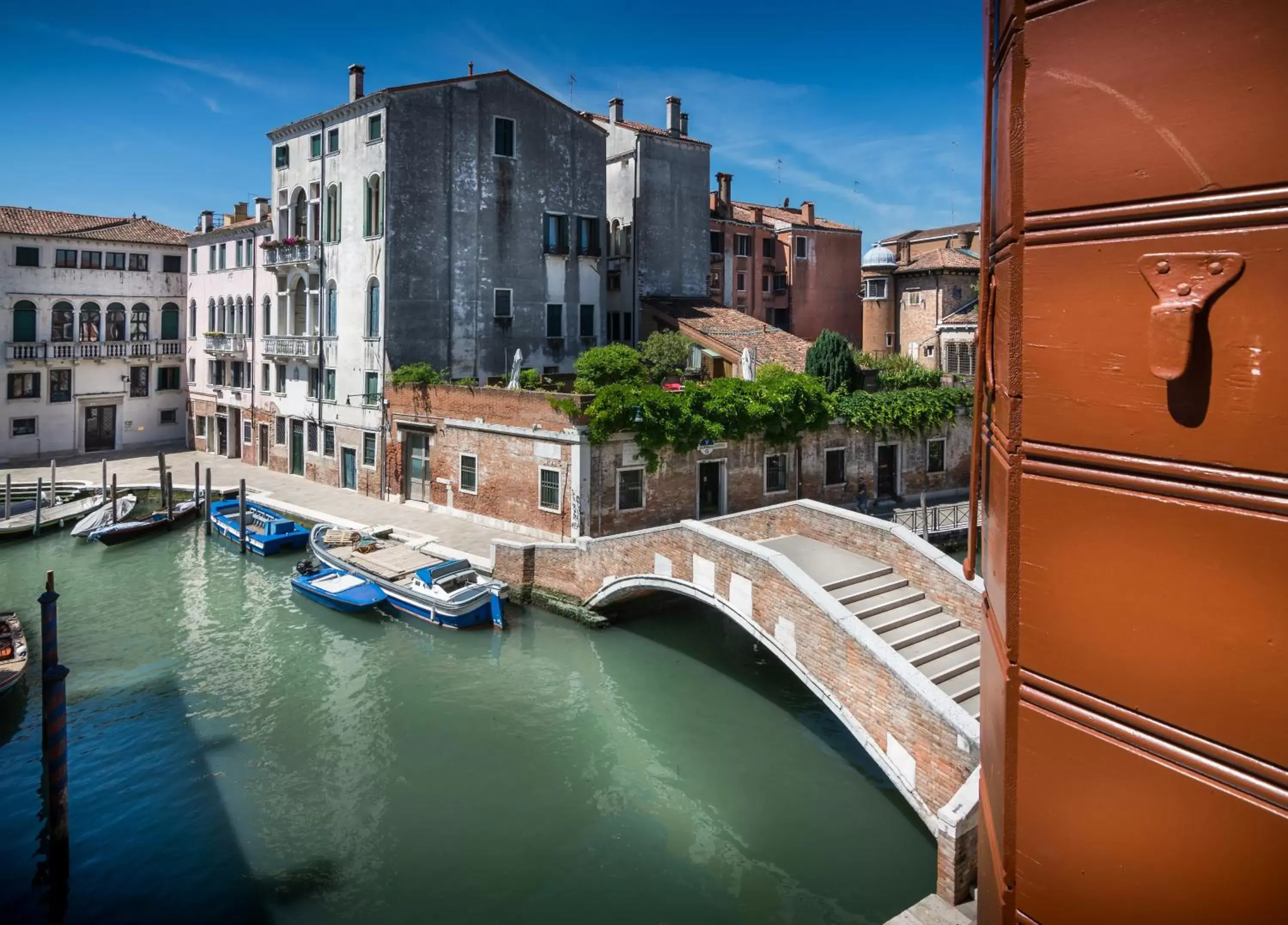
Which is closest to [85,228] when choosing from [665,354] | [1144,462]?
[665,354]

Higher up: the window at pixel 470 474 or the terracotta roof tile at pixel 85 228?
the terracotta roof tile at pixel 85 228

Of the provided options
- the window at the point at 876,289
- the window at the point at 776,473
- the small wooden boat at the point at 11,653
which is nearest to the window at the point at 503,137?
the window at the point at 776,473

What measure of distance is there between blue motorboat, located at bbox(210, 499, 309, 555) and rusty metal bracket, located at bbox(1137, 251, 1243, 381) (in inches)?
831

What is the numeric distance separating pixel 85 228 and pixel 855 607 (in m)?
35.7

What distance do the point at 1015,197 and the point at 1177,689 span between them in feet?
4.35

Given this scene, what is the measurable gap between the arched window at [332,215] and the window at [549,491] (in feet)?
38.4

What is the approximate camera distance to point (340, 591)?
16344 millimetres

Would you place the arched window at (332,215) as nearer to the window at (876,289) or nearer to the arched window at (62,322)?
the arched window at (62,322)

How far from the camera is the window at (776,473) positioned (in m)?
20.8

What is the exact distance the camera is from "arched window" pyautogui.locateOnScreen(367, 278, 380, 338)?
23406 millimetres

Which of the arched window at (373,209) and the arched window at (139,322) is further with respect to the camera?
the arched window at (139,322)

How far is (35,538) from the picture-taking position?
883 inches

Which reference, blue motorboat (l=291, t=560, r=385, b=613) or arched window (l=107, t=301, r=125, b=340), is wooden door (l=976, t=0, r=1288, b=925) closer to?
blue motorboat (l=291, t=560, r=385, b=613)

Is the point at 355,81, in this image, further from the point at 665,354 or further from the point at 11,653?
the point at 11,653
